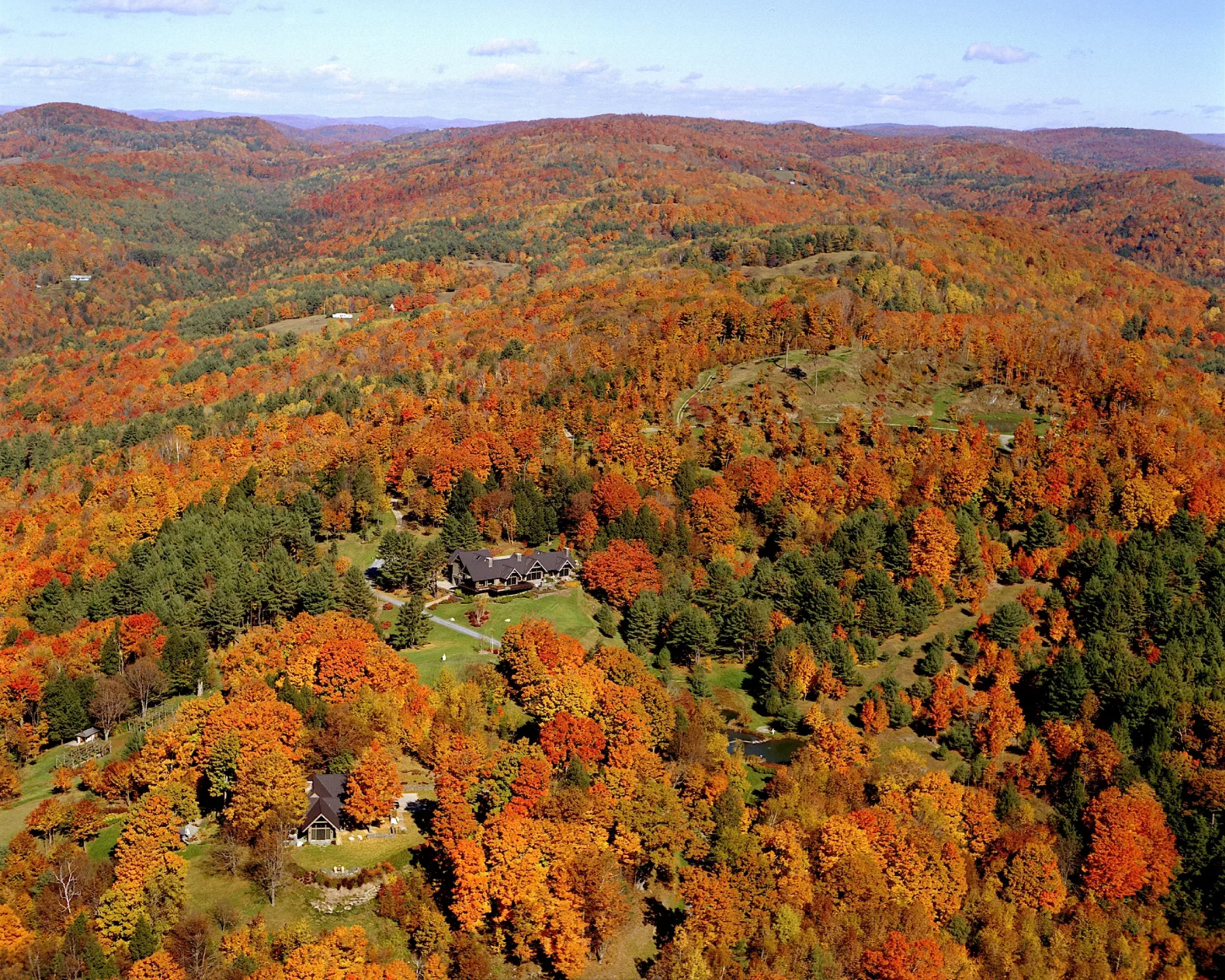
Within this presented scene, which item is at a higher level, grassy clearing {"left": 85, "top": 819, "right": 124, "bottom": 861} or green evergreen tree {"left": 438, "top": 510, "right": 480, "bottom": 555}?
green evergreen tree {"left": 438, "top": 510, "right": 480, "bottom": 555}

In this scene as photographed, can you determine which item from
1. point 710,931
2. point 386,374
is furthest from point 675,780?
point 386,374

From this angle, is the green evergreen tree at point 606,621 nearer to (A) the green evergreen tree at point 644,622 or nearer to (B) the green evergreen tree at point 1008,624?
(A) the green evergreen tree at point 644,622

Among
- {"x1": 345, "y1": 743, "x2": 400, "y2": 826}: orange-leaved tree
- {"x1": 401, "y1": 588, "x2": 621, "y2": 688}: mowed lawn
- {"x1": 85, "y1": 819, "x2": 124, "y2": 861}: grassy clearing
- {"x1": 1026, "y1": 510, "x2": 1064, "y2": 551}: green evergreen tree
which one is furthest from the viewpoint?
{"x1": 1026, "y1": 510, "x2": 1064, "y2": 551}: green evergreen tree

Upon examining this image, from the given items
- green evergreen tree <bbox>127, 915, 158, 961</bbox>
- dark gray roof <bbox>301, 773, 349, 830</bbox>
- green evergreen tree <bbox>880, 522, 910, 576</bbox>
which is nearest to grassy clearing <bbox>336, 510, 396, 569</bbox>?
dark gray roof <bbox>301, 773, 349, 830</bbox>

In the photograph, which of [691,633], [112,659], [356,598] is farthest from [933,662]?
[112,659]

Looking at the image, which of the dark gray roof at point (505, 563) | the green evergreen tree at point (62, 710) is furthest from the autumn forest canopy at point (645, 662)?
the dark gray roof at point (505, 563)

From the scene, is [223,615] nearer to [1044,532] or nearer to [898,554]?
[898,554]

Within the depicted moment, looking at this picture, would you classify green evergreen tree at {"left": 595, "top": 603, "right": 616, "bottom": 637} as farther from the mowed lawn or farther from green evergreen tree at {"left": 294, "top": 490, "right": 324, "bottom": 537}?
green evergreen tree at {"left": 294, "top": 490, "right": 324, "bottom": 537}
